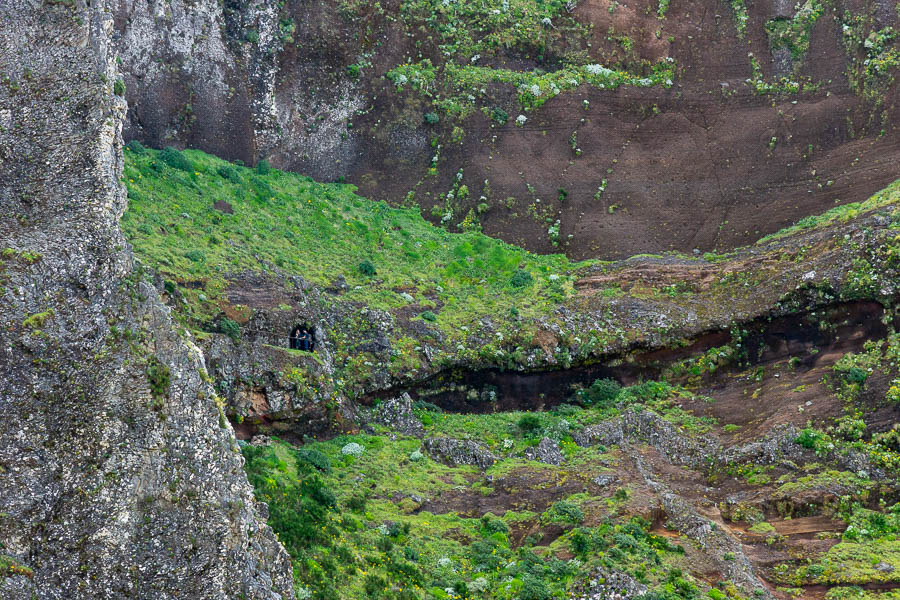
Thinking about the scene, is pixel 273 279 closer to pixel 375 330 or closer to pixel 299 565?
pixel 375 330

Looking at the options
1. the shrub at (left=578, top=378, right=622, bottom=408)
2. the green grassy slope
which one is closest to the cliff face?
the green grassy slope

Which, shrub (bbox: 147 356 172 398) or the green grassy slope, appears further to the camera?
the green grassy slope

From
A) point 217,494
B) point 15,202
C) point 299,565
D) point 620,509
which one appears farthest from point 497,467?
point 15,202

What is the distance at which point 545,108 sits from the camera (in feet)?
188

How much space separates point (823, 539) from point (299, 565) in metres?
19.2

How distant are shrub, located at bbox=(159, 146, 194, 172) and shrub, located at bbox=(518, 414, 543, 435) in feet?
73.2

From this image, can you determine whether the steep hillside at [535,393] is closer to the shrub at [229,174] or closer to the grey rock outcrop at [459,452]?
the grey rock outcrop at [459,452]

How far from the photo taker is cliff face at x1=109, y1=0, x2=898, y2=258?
5300 cm

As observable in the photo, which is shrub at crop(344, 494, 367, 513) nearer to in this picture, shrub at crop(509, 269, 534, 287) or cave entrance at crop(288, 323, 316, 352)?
cave entrance at crop(288, 323, 316, 352)

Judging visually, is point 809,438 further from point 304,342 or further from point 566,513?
point 304,342

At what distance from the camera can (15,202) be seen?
27938 millimetres

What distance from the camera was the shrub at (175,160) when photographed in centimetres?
4906

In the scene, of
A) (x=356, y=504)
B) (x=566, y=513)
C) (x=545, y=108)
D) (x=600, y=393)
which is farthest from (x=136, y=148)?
(x=566, y=513)

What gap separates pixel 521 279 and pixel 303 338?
12.7 m
